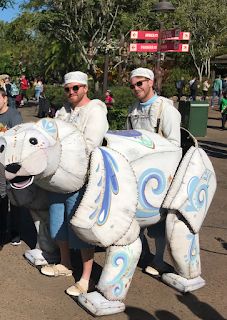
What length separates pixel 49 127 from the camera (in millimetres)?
3213

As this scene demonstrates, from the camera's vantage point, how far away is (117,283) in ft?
11.4

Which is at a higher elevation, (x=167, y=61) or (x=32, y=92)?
(x=167, y=61)

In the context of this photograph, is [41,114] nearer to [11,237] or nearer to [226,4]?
[11,237]

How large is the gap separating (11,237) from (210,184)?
2323 millimetres

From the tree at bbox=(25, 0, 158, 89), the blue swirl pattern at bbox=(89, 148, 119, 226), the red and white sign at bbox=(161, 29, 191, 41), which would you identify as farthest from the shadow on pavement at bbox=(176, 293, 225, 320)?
the tree at bbox=(25, 0, 158, 89)

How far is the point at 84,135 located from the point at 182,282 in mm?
1485

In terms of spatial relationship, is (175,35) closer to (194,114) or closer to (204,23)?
(194,114)

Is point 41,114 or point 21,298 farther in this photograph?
point 41,114

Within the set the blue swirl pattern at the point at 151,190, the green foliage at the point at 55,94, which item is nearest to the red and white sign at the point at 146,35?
the green foliage at the point at 55,94

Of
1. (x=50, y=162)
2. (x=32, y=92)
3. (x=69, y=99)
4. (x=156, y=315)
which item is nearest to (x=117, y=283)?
(x=156, y=315)

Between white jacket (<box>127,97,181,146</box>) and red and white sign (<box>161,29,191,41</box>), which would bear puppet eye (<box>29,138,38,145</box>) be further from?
red and white sign (<box>161,29,191,41</box>)

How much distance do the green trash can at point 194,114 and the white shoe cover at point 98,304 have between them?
31.3ft

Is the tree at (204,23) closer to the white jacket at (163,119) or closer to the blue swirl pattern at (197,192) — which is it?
the white jacket at (163,119)

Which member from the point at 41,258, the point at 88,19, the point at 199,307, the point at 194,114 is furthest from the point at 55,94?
the point at 199,307
